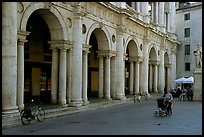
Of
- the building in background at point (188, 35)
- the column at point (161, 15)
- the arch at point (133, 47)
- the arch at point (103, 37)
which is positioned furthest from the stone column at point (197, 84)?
the building in background at point (188, 35)

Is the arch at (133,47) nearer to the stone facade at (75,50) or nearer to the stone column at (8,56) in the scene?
the stone facade at (75,50)

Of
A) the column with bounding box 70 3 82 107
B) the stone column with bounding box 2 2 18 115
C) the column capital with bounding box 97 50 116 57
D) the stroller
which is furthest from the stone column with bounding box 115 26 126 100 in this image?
the stone column with bounding box 2 2 18 115

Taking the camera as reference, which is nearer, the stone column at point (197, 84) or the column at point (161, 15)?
the stone column at point (197, 84)

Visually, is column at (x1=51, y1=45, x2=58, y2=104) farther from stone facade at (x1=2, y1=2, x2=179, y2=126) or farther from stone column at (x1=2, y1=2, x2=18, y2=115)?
stone column at (x1=2, y1=2, x2=18, y2=115)

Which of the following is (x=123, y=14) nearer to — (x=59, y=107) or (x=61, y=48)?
(x=61, y=48)

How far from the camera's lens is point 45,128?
13.4 metres

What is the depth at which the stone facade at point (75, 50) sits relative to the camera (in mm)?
14125

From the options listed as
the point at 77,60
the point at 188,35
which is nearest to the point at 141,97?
the point at 77,60

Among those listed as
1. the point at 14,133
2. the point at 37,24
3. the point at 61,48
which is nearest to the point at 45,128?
the point at 14,133

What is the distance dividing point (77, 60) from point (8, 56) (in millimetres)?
7294

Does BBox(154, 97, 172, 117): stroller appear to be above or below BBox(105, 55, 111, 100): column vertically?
below

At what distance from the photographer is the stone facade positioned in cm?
1412

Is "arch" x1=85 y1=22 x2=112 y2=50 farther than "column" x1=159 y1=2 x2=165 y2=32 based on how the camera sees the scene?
No

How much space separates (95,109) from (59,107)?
3474 mm
